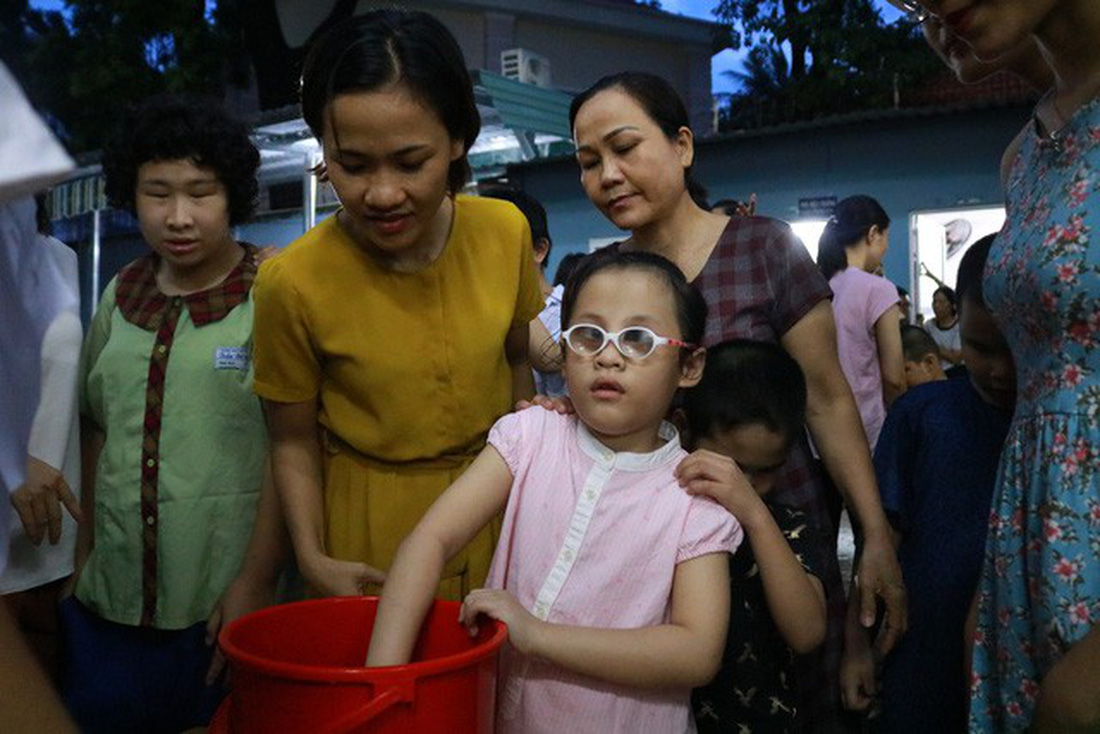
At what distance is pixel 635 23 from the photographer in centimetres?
2152

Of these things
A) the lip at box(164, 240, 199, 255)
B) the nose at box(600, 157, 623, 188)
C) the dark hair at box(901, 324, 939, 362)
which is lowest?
the dark hair at box(901, 324, 939, 362)

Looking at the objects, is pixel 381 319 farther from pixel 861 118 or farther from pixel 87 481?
pixel 861 118

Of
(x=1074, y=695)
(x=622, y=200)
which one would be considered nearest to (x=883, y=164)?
(x=622, y=200)

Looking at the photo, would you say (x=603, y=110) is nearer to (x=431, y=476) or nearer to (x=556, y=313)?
(x=431, y=476)

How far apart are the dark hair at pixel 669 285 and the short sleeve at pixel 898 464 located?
628 mm

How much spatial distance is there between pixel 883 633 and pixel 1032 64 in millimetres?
1109

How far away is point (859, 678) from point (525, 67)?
38.9 ft

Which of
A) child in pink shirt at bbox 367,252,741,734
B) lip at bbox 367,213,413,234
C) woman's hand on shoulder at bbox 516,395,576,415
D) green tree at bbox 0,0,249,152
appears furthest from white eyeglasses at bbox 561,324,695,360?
green tree at bbox 0,0,249,152

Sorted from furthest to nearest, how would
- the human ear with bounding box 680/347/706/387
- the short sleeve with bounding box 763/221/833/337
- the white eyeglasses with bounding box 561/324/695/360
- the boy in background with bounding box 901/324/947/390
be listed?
the boy in background with bounding box 901/324/947/390 → the short sleeve with bounding box 763/221/833/337 → the human ear with bounding box 680/347/706/387 → the white eyeglasses with bounding box 561/324/695/360

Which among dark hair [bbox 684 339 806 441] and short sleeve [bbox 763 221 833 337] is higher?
short sleeve [bbox 763 221 833 337]

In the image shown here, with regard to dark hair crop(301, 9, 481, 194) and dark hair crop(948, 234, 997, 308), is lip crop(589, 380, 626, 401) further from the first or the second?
dark hair crop(948, 234, 997, 308)

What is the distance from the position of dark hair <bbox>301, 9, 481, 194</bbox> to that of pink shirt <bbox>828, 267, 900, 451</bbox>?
2818mm

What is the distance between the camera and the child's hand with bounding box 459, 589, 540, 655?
133cm

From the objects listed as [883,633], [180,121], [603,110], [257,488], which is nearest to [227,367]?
[257,488]
